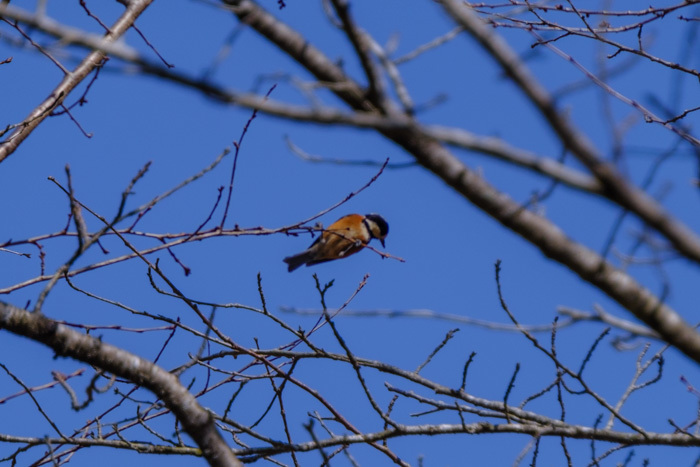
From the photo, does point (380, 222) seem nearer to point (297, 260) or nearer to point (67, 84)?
point (297, 260)

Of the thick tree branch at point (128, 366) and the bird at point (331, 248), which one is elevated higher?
the bird at point (331, 248)

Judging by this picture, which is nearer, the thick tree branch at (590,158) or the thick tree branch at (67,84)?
the thick tree branch at (590,158)

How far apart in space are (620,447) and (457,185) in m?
1.90

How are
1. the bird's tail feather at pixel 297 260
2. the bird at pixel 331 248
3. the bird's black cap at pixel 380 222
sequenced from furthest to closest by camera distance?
the bird's black cap at pixel 380 222
the bird's tail feather at pixel 297 260
the bird at pixel 331 248

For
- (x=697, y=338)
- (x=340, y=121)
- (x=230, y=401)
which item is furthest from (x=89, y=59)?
(x=697, y=338)

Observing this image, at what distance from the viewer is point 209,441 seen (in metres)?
2.45

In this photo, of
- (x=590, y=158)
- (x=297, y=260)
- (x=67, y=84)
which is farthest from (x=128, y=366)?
(x=297, y=260)

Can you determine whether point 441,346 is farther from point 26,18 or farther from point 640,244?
point 26,18

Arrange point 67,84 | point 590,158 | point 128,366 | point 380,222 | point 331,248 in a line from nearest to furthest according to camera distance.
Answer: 1. point 590,158
2. point 128,366
3. point 67,84
4. point 331,248
5. point 380,222

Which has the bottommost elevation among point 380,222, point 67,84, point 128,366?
point 128,366

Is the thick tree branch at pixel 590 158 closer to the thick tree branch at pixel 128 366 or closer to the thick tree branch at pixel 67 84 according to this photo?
the thick tree branch at pixel 128 366

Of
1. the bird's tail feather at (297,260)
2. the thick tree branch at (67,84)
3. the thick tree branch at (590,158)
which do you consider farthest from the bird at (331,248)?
the thick tree branch at (590,158)

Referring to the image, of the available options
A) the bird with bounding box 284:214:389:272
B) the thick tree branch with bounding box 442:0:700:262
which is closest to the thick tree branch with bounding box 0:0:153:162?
the thick tree branch with bounding box 442:0:700:262

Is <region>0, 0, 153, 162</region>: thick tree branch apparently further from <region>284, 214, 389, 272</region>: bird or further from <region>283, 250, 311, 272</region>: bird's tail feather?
<region>283, 250, 311, 272</region>: bird's tail feather
